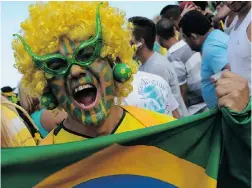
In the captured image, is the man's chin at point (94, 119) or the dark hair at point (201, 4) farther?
the dark hair at point (201, 4)

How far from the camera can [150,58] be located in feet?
15.1

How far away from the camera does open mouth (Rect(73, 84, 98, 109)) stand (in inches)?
86.0

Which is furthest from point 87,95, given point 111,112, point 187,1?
point 187,1

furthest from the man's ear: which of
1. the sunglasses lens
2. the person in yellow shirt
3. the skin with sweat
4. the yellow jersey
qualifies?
the sunglasses lens

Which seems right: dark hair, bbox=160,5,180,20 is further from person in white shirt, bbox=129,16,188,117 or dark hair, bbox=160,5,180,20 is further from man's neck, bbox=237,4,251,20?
man's neck, bbox=237,4,251,20

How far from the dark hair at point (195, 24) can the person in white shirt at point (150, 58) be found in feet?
2.01

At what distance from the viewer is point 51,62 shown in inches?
88.0

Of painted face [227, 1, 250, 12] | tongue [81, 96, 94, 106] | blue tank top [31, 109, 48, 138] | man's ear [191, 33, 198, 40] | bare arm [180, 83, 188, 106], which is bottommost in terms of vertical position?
bare arm [180, 83, 188, 106]

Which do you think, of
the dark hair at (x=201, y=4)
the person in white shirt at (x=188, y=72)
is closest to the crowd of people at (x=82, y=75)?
the person in white shirt at (x=188, y=72)

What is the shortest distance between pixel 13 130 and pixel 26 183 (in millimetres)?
633

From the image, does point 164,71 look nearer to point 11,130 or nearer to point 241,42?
point 241,42

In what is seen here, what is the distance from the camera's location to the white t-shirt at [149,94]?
3.33 m

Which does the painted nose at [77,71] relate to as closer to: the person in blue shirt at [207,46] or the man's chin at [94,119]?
the man's chin at [94,119]

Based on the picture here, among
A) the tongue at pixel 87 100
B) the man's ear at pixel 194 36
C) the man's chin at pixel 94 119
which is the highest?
the tongue at pixel 87 100
